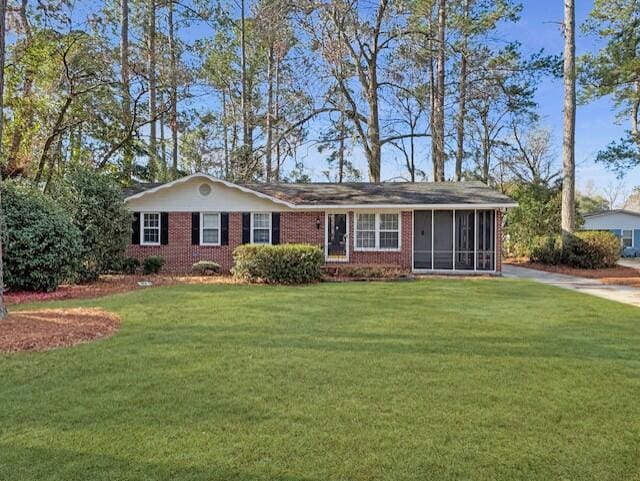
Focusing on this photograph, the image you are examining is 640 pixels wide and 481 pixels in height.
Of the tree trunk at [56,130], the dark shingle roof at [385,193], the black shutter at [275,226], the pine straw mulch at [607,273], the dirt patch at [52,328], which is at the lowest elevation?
the dirt patch at [52,328]

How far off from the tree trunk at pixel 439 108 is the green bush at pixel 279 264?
1351cm

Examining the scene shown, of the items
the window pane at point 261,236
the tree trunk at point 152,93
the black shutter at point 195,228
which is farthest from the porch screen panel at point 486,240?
the tree trunk at point 152,93

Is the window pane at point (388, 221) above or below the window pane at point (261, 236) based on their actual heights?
above

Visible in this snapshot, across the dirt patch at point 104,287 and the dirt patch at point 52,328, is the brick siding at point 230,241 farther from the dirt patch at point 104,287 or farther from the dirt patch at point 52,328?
the dirt patch at point 52,328

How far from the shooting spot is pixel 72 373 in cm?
488

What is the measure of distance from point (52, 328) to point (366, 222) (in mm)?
11627

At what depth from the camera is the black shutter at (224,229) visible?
54.5 feet

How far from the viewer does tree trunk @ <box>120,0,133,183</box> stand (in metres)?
17.9

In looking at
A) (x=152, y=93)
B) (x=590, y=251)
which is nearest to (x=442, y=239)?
(x=590, y=251)

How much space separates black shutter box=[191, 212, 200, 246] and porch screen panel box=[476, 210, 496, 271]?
1019 centimetres

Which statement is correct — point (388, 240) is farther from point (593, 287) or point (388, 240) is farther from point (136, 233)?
point (136, 233)

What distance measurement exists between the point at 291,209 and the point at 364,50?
11.2 metres

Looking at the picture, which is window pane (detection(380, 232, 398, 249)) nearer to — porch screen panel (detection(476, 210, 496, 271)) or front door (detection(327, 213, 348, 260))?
front door (detection(327, 213, 348, 260))

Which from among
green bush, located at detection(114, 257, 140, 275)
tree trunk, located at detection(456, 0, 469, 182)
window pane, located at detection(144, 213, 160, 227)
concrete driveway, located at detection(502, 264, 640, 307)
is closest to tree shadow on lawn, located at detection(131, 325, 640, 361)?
concrete driveway, located at detection(502, 264, 640, 307)
